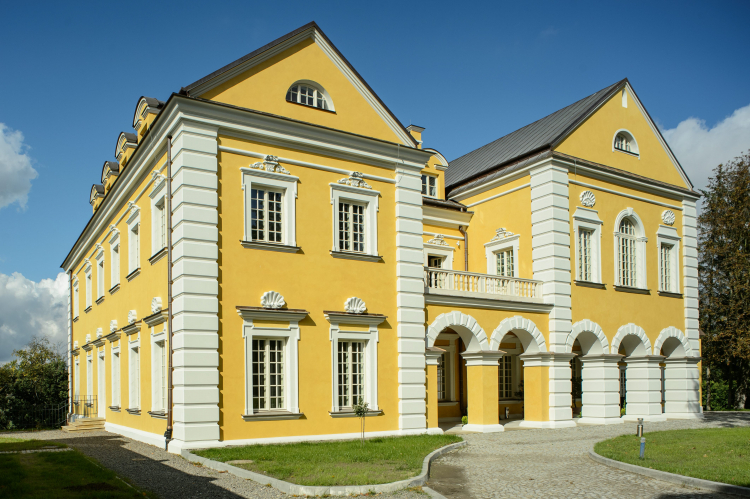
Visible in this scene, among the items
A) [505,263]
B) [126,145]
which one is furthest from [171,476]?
[505,263]

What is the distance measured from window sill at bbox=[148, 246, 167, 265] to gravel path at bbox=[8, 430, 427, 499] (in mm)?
5119

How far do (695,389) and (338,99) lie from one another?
66.2 ft

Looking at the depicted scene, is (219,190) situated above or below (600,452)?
above

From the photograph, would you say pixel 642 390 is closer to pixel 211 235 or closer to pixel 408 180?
pixel 408 180

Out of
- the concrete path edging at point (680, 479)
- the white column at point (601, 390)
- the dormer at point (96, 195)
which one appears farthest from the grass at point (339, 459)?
the dormer at point (96, 195)

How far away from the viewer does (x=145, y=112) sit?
21.2 metres

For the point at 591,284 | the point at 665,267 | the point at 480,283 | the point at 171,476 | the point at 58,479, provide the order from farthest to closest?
the point at 665,267 < the point at 591,284 < the point at 480,283 < the point at 171,476 < the point at 58,479

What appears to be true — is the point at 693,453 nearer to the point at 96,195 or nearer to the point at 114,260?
the point at 114,260

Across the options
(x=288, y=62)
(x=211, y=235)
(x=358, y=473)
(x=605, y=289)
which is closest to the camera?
(x=358, y=473)

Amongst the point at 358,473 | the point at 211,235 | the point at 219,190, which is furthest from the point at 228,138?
the point at 358,473

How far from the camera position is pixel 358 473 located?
39.4ft

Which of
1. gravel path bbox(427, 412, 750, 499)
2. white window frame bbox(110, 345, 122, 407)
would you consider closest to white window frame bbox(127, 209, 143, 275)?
white window frame bbox(110, 345, 122, 407)

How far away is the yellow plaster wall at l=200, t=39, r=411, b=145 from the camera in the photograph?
18.3m

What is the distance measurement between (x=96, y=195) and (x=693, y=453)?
87.8 ft
